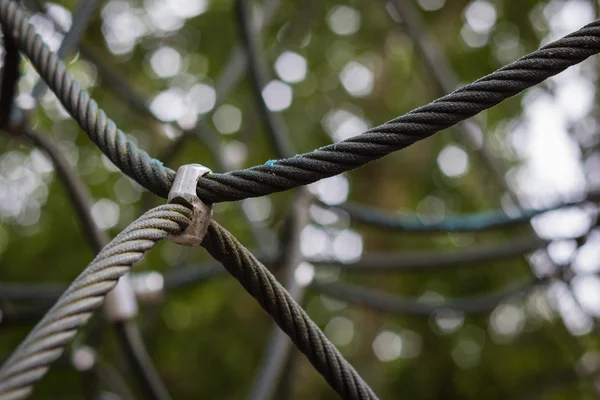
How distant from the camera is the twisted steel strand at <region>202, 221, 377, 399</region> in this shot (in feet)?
1.37

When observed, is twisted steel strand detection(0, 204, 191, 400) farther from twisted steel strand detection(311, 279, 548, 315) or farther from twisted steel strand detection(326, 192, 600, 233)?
twisted steel strand detection(311, 279, 548, 315)

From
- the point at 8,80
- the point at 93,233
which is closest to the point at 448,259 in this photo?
the point at 93,233

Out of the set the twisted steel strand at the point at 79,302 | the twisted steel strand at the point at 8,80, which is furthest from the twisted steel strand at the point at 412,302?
the twisted steel strand at the point at 79,302

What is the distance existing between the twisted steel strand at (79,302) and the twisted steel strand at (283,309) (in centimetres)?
4

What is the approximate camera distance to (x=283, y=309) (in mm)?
419

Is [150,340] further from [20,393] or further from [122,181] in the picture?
[20,393]

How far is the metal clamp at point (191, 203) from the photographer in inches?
15.7

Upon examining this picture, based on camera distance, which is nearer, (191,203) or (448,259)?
(191,203)

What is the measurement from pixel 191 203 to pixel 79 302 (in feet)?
0.34

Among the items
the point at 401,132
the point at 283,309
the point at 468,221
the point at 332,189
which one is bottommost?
the point at 332,189

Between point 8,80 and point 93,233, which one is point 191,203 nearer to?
point 8,80

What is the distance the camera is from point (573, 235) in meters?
1.22

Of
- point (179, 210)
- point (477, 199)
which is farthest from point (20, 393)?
point (477, 199)

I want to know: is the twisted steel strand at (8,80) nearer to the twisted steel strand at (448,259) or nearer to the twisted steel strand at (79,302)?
the twisted steel strand at (79,302)
